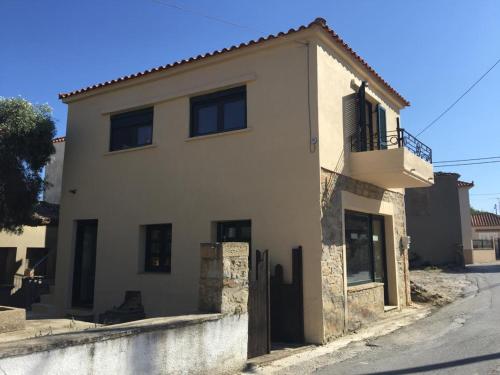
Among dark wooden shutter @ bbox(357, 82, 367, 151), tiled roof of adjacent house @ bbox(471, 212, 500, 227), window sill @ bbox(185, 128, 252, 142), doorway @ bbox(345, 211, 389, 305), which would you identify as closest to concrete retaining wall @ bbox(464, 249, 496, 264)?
tiled roof of adjacent house @ bbox(471, 212, 500, 227)

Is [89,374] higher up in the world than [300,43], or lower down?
lower down

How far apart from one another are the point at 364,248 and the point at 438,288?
743 centimetres

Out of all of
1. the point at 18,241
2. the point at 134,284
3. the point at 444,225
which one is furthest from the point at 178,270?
the point at 444,225

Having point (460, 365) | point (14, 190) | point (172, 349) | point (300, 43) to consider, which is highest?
point (300, 43)

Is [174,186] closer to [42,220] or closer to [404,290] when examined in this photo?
[42,220]

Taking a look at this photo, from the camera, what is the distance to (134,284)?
446 inches

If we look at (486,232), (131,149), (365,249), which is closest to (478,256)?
(486,232)

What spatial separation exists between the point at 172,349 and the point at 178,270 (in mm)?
4959

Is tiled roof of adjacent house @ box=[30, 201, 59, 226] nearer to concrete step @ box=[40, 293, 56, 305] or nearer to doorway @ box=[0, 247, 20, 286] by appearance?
doorway @ box=[0, 247, 20, 286]

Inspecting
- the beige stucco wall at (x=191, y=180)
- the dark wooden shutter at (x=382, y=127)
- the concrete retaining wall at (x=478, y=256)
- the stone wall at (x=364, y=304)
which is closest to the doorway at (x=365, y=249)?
the stone wall at (x=364, y=304)

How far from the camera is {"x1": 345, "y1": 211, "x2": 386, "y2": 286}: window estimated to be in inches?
427

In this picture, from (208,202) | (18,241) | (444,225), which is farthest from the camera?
(444,225)

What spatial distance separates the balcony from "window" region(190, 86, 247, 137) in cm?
274

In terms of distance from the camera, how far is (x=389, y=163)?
34.1ft
